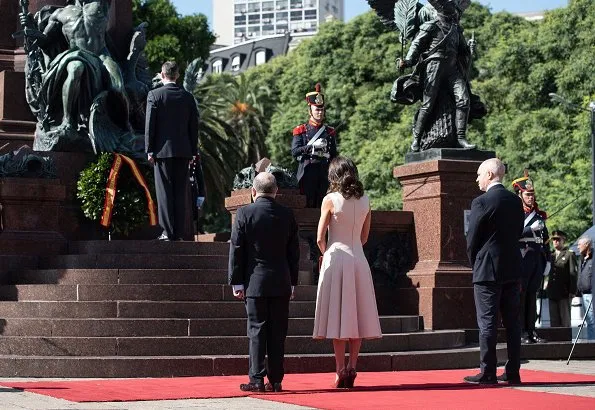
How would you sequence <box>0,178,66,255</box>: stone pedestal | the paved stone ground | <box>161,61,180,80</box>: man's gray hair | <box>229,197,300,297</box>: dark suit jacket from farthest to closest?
<box>0,178,66,255</box>: stone pedestal
<box>161,61,180,80</box>: man's gray hair
<box>229,197,300,297</box>: dark suit jacket
the paved stone ground

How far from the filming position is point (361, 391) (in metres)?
11.9

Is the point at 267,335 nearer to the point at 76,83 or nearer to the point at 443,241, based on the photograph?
the point at 443,241

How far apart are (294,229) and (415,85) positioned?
675 cm

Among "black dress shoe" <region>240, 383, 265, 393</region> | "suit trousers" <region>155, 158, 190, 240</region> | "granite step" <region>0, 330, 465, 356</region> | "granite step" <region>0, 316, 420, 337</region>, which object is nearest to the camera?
"black dress shoe" <region>240, 383, 265, 393</region>

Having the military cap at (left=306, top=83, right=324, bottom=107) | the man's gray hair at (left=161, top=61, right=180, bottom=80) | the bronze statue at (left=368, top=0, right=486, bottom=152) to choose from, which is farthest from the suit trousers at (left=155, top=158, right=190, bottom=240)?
the bronze statue at (left=368, top=0, right=486, bottom=152)

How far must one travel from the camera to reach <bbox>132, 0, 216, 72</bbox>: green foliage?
47.0m

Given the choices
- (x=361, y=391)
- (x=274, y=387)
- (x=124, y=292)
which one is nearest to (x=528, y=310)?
(x=124, y=292)

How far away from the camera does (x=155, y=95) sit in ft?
53.5

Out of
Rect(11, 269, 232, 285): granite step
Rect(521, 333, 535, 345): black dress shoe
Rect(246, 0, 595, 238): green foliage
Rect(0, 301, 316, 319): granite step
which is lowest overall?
Rect(521, 333, 535, 345): black dress shoe

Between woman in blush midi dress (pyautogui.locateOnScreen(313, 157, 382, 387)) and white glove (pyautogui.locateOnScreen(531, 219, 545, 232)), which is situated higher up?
white glove (pyautogui.locateOnScreen(531, 219, 545, 232))

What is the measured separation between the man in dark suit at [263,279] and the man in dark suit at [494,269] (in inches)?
66.7

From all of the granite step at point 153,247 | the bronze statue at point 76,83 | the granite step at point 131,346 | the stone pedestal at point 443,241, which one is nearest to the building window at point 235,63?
the bronze statue at point 76,83

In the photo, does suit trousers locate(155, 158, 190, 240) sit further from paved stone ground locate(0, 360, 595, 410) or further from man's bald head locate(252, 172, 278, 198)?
paved stone ground locate(0, 360, 595, 410)

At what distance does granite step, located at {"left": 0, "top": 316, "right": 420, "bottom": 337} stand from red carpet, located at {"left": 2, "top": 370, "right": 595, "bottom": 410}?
3.84 ft
